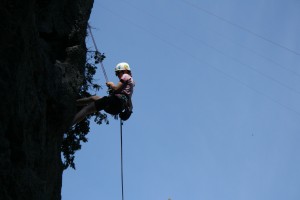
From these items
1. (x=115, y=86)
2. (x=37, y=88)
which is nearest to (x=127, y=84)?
(x=115, y=86)

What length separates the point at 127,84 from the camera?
9555mm

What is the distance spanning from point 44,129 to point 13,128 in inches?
44.3

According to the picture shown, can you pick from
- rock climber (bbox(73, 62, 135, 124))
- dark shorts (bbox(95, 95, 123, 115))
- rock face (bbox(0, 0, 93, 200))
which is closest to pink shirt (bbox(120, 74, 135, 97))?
rock climber (bbox(73, 62, 135, 124))

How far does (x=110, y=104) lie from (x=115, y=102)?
0.34 ft

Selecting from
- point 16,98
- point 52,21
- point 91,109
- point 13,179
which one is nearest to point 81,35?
point 52,21

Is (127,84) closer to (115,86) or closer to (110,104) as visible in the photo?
(115,86)

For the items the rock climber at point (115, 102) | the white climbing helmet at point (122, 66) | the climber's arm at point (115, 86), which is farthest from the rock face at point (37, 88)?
the white climbing helmet at point (122, 66)

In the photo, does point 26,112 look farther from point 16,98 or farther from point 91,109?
point 91,109

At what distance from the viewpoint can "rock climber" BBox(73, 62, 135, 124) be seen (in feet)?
30.2

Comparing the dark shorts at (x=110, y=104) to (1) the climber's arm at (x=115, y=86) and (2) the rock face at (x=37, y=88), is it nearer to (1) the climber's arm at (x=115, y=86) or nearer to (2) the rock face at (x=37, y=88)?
(1) the climber's arm at (x=115, y=86)

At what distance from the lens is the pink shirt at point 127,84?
9457mm

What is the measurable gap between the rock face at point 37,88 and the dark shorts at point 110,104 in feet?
1.75

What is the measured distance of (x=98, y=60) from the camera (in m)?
11.9

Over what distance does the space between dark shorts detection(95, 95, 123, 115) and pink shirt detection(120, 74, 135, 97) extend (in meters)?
0.26
